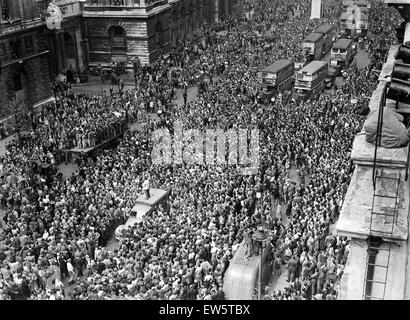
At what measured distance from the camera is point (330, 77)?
1859 inches

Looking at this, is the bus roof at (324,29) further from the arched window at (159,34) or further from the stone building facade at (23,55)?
the stone building facade at (23,55)

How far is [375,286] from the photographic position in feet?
33.2

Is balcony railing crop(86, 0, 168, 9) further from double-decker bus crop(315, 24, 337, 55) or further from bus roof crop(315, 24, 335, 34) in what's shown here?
double-decker bus crop(315, 24, 337, 55)

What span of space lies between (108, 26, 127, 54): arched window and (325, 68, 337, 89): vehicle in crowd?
1960 centimetres

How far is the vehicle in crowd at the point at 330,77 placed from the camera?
4634 cm

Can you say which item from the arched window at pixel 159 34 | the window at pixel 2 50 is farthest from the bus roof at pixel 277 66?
the window at pixel 2 50

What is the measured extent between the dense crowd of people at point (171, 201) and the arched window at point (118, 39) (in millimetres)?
11305

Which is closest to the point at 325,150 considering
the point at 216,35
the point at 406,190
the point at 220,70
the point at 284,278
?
the point at 284,278

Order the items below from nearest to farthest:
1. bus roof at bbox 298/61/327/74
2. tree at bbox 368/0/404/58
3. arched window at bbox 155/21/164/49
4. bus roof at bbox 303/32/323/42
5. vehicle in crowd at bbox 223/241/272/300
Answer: vehicle in crowd at bbox 223/241/272/300, bus roof at bbox 298/61/327/74, bus roof at bbox 303/32/323/42, arched window at bbox 155/21/164/49, tree at bbox 368/0/404/58

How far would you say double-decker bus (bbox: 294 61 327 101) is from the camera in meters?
41.8

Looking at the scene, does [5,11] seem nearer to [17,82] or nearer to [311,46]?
[17,82]

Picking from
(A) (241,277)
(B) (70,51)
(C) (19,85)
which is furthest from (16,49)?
(A) (241,277)

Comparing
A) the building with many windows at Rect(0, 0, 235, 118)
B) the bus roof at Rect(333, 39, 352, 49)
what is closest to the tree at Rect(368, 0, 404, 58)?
the bus roof at Rect(333, 39, 352, 49)

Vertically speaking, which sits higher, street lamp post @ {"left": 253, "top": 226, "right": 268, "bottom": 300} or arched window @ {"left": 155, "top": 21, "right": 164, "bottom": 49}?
arched window @ {"left": 155, "top": 21, "right": 164, "bottom": 49}
